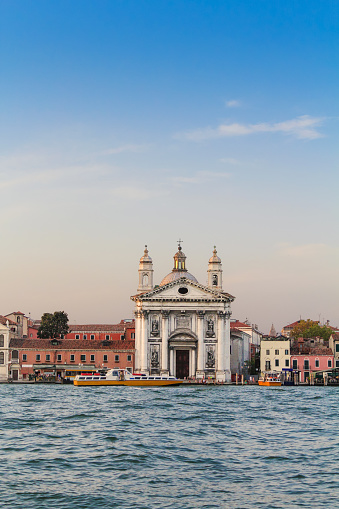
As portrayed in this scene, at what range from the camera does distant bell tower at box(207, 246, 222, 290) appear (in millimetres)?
76750

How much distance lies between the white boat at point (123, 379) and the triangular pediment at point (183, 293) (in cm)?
866

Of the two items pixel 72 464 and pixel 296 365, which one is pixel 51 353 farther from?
pixel 72 464

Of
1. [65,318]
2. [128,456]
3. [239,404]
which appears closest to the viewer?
[128,456]

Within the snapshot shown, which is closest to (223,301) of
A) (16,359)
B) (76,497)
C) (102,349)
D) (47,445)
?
(102,349)

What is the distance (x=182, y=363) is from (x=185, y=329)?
10.4ft

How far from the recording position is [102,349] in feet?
249

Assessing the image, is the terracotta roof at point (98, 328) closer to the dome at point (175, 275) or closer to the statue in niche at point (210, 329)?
the dome at point (175, 275)

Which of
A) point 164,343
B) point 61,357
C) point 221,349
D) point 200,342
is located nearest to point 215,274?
point 200,342

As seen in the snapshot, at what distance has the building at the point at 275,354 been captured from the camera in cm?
7700

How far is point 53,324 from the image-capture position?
293ft

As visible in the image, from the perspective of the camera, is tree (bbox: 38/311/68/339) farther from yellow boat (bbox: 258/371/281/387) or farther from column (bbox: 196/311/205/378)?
yellow boat (bbox: 258/371/281/387)

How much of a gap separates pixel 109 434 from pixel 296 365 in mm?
51655

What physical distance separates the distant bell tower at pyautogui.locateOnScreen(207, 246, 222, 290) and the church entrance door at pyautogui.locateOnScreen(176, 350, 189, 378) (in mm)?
7170

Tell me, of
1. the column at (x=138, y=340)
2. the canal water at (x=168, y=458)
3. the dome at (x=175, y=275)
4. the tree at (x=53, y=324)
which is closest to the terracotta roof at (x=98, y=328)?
the tree at (x=53, y=324)
